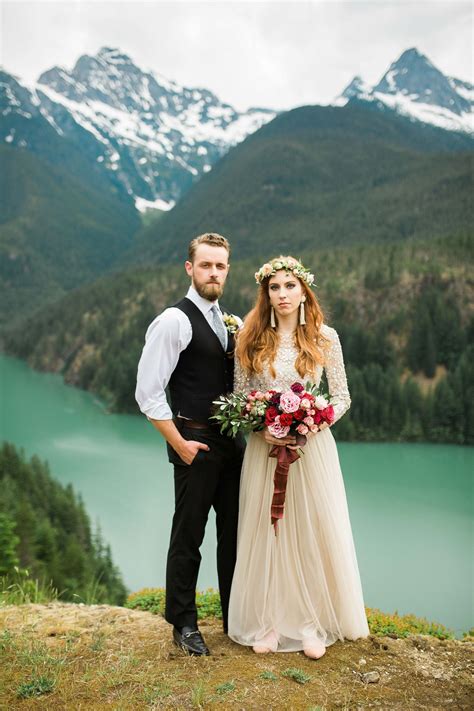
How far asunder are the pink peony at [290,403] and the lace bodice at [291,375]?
36cm

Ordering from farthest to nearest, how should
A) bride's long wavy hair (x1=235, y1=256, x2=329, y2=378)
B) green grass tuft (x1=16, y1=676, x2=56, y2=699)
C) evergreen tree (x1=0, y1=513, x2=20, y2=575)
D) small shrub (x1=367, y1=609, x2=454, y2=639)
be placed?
evergreen tree (x1=0, y1=513, x2=20, y2=575)
small shrub (x1=367, y1=609, x2=454, y2=639)
bride's long wavy hair (x1=235, y1=256, x2=329, y2=378)
green grass tuft (x1=16, y1=676, x2=56, y2=699)

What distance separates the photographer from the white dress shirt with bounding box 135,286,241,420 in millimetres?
4828

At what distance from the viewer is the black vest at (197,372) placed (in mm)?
4965

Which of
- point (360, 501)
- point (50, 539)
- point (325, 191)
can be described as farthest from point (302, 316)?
point (325, 191)

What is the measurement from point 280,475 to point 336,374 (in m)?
0.95

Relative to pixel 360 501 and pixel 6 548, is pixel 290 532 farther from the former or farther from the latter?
pixel 360 501

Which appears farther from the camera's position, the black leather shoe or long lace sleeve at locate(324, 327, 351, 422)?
long lace sleeve at locate(324, 327, 351, 422)

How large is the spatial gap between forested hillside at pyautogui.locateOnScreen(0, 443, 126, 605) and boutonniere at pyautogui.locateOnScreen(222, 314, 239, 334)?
11.5 metres

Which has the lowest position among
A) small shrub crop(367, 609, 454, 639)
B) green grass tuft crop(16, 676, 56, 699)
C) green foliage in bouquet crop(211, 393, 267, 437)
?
small shrub crop(367, 609, 454, 639)

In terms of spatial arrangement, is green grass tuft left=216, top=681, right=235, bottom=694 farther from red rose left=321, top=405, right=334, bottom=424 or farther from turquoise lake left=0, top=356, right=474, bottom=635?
turquoise lake left=0, top=356, right=474, bottom=635

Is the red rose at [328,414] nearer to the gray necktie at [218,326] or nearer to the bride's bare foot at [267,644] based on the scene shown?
the gray necktie at [218,326]

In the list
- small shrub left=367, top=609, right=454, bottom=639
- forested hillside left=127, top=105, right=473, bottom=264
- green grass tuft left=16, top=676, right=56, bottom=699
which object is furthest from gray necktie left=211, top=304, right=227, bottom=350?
forested hillside left=127, top=105, right=473, bottom=264

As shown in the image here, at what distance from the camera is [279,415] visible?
15.7 ft

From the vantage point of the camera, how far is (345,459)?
4578cm
